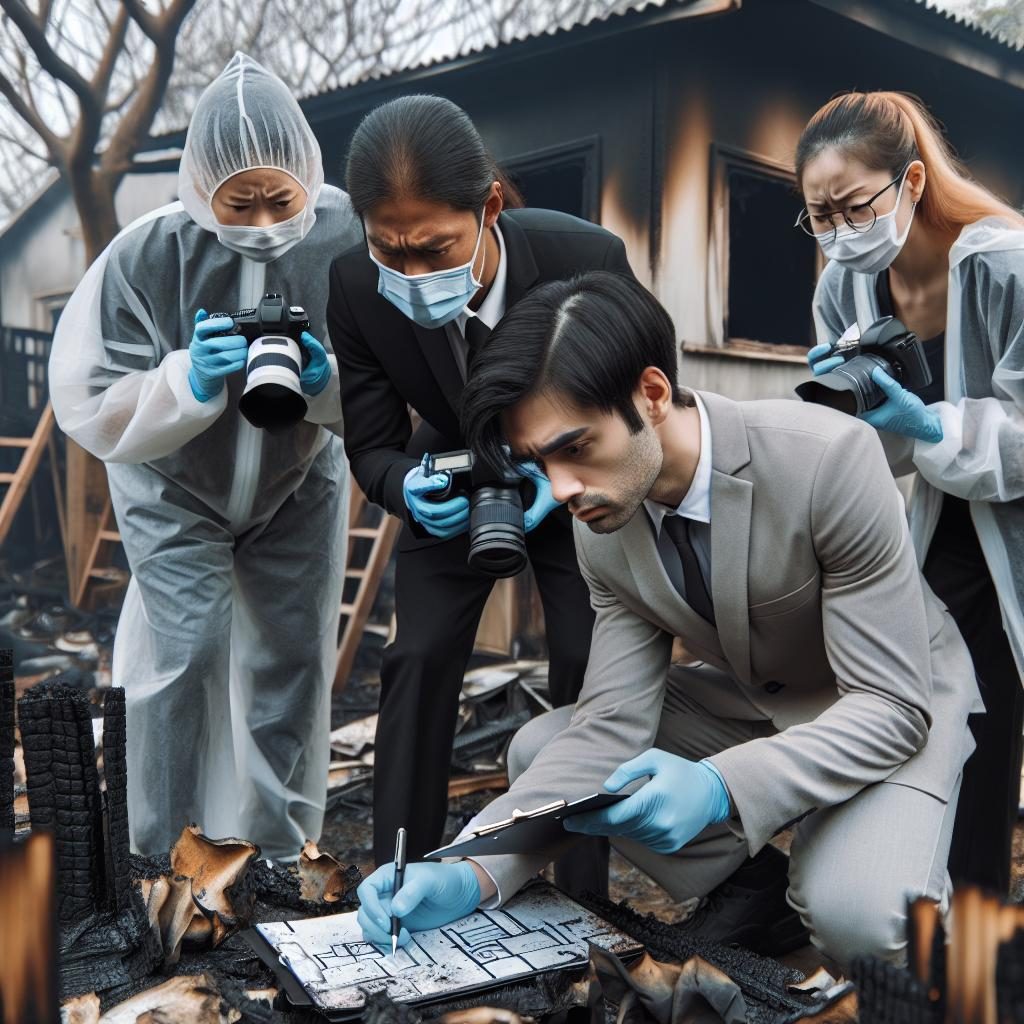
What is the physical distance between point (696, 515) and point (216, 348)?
1.04m

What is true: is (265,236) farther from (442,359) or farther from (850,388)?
(850,388)

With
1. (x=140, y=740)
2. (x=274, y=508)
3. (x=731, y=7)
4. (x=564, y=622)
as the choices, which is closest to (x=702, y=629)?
(x=564, y=622)

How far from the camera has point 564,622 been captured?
7.37 feet

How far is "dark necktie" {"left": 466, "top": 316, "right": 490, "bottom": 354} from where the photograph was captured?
215 cm

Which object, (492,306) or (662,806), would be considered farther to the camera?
(492,306)

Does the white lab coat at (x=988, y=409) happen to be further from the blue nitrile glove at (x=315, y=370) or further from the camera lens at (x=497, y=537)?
the blue nitrile glove at (x=315, y=370)

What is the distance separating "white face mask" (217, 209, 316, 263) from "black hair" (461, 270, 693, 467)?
79cm

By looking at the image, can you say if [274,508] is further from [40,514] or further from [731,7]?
[731,7]

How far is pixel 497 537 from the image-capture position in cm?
180

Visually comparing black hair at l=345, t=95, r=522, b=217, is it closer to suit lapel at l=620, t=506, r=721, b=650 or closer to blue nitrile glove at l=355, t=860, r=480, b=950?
suit lapel at l=620, t=506, r=721, b=650

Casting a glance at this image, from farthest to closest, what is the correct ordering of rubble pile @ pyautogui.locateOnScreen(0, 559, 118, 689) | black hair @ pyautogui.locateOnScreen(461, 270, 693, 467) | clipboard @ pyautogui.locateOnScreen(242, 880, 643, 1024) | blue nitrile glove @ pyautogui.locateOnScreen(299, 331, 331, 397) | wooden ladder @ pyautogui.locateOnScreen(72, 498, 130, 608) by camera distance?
wooden ladder @ pyautogui.locateOnScreen(72, 498, 130, 608)
rubble pile @ pyautogui.locateOnScreen(0, 559, 118, 689)
blue nitrile glove @ pyautogui.locateOnScreen(299, 331, 331, 397)
black hair @ pyautogui.locateOnScreen(461, 270, 693, 467)
clipboard @ pyautogui.locateOnScreen(242, 880, 643, 1024)

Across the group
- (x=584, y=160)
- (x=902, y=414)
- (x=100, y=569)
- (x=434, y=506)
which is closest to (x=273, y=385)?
(x=434, y=506)

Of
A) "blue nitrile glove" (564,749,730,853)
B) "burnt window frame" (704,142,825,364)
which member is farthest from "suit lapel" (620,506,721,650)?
"burnt window frame" (704,142,825,364)

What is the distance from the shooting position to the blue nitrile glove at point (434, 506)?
2006mm
